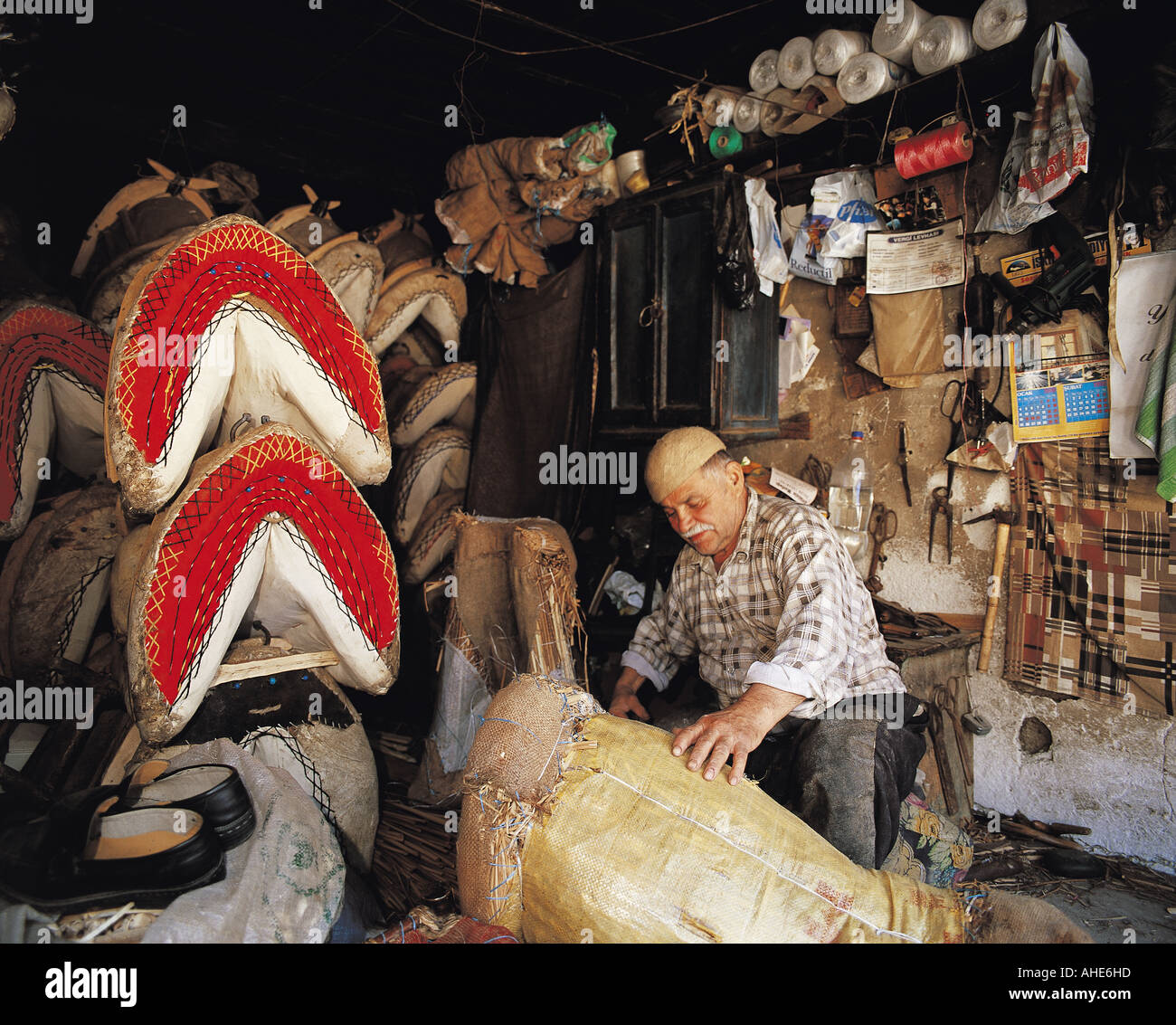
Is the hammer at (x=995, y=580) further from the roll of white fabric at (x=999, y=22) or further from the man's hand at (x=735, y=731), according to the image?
the roll of white fabric at (x=999, y=22)

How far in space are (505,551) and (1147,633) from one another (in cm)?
260

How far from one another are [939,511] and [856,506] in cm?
38

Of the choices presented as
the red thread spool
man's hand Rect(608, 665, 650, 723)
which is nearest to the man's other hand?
man's hand Rect(608, 665, 650, 723)

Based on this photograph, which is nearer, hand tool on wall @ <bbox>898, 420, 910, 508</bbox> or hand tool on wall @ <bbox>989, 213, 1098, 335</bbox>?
hand tool on wall @ <bbox>989, 213, 1098, 335</bbox>

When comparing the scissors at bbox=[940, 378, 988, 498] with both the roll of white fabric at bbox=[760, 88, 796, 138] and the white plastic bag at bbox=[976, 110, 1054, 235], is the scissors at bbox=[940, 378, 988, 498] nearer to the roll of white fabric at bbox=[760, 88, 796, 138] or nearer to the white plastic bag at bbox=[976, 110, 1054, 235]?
the white plastic bag at bbox=[976, 110, 1054, 235]

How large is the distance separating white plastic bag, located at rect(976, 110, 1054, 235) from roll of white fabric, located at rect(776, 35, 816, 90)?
3.20 ft

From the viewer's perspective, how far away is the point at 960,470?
346 cm

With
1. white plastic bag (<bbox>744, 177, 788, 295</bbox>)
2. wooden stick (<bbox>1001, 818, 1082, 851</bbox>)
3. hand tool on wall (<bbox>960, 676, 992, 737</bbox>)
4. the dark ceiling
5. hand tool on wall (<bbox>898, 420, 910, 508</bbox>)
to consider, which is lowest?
wooden stick (<bbox>1001, 818, 1082, 851</bbox>)

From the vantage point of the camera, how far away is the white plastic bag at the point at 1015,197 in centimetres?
303

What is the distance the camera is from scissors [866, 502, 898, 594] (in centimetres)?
371

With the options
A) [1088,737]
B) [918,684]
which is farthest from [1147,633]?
[918,684]

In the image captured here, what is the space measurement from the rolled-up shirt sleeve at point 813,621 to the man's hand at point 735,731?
36mm

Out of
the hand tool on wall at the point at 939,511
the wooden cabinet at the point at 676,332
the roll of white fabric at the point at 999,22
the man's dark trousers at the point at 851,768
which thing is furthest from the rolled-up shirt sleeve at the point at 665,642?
the roll of white fabric at the point at 999,22
